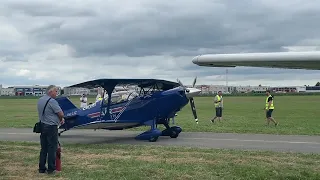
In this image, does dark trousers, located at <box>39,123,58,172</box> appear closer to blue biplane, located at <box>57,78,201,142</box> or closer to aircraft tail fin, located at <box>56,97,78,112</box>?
blue biplane, located at <box>57,78,201,142</box>

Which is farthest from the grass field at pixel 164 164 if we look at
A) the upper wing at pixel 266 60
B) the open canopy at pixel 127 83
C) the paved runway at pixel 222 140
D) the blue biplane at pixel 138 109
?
the upper wing at pixel 266 60

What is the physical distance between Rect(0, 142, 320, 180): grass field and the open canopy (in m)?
3.36

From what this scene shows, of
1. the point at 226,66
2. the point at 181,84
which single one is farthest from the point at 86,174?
the point at 181,84

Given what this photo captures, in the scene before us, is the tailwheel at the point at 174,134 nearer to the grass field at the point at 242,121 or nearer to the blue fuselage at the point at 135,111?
the blue fuselage at the point at 135,111

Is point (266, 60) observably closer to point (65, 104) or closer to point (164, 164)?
point (164, 164)

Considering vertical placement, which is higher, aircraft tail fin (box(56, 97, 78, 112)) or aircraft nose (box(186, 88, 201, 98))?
aircraft nose (box(186, 88, 201, 98))

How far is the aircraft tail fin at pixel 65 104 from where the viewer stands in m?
17.0

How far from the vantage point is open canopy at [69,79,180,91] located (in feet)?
50.4

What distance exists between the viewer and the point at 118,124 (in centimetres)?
1614

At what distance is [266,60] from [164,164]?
20.5 ft

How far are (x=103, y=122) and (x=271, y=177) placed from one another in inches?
333

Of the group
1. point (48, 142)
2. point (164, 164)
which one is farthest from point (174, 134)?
point (48, 142)

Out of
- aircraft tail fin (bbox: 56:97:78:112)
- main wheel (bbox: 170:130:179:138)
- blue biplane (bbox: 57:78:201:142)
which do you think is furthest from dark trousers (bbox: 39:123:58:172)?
aircraft tail fin (bbox: 56:97:78:112)

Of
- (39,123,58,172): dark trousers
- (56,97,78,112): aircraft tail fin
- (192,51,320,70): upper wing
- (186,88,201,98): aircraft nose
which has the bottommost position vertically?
(39,123,58,172): dark trousers
